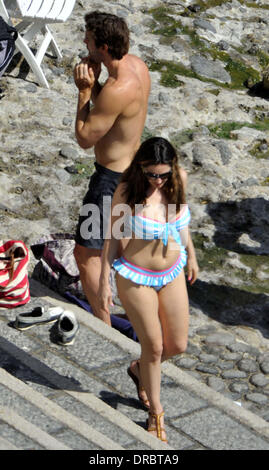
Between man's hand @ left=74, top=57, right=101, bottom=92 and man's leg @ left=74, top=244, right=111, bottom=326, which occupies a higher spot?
man's hand @ left=74, top=57, right=101, bottom=92

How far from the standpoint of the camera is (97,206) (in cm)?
636

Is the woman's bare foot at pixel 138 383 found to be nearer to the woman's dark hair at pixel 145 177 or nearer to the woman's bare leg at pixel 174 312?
the woman's bare leg at pixel 174 312

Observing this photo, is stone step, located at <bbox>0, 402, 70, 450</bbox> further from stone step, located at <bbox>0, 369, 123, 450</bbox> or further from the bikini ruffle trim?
the bikini ruffle trim

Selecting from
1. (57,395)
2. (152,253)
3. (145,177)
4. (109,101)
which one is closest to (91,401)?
(57,395)

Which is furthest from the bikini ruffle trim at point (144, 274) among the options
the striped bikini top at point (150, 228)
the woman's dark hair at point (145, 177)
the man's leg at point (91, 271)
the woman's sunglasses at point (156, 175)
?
the man's leg at point (91, 271)

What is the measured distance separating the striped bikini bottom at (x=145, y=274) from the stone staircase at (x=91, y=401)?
83 centimetres

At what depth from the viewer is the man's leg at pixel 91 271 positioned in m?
6.55

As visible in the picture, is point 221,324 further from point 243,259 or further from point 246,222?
point 246,222

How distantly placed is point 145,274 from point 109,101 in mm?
1369

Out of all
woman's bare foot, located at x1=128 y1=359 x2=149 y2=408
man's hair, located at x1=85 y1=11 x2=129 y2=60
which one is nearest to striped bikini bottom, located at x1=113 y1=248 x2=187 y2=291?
woman's bare foot, located at x1=128 y1=359 x2=149 y2=408

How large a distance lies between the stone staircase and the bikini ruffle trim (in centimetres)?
83

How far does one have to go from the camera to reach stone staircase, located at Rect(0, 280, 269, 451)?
4809 millimetres

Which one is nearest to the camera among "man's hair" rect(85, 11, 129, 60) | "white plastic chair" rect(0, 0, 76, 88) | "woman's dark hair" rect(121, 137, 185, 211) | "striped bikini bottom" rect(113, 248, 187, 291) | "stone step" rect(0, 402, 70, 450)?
"stone step" rect(0, 402, 70, 450)

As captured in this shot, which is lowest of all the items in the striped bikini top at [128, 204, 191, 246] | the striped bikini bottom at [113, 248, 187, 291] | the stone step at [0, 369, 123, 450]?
the stone step at [0, 369, 123, 450]
